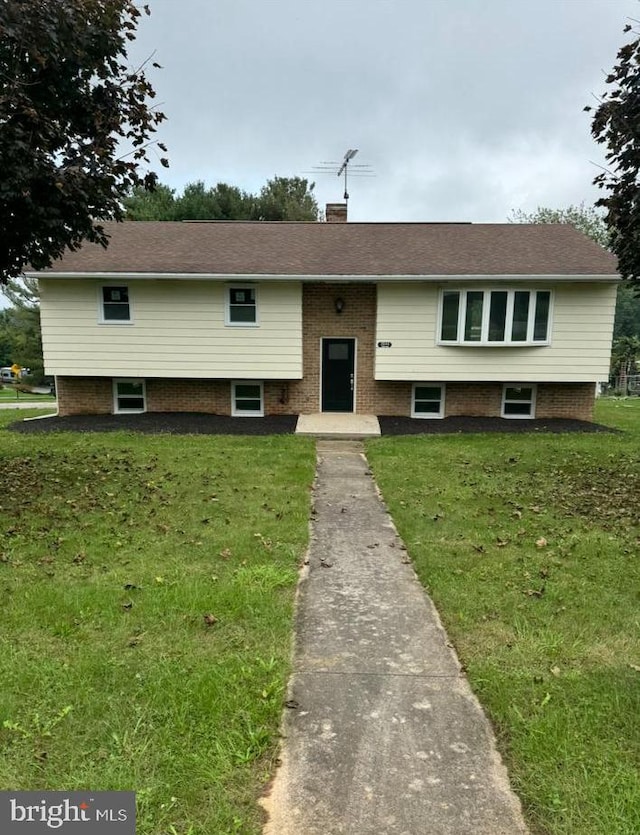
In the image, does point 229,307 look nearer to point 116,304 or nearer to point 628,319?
point 116,304

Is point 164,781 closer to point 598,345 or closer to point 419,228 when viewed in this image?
point 598,345

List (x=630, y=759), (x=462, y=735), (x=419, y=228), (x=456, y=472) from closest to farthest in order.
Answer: (x=630, y=759)
(x=462, y=735)
(x=456, y=472)
(x=419, y=228)

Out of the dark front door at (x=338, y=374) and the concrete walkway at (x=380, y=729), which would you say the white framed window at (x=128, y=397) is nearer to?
the dark front door at (x=338, y=374)

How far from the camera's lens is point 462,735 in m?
2.60

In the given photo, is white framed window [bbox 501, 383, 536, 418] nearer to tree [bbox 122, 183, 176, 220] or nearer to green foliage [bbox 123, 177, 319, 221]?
green foliage [bbox 123, 177, 319, 221]

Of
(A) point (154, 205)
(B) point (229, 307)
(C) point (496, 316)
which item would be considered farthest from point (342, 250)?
(A) point (154, 205)

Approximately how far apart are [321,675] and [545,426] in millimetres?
11493

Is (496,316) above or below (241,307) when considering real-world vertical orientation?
below

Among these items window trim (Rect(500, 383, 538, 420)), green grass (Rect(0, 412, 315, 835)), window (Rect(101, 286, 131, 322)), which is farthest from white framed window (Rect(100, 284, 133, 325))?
window trim (Rect(500, 383, 538, 420))

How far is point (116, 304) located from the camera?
13.9m

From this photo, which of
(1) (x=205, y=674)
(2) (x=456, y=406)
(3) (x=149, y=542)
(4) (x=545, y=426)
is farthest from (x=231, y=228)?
(1) (x=205, y=674)

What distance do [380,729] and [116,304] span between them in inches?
523

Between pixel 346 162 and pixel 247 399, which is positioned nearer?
pixel 247 399

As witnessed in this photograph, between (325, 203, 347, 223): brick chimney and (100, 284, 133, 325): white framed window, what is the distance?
7.82 m
